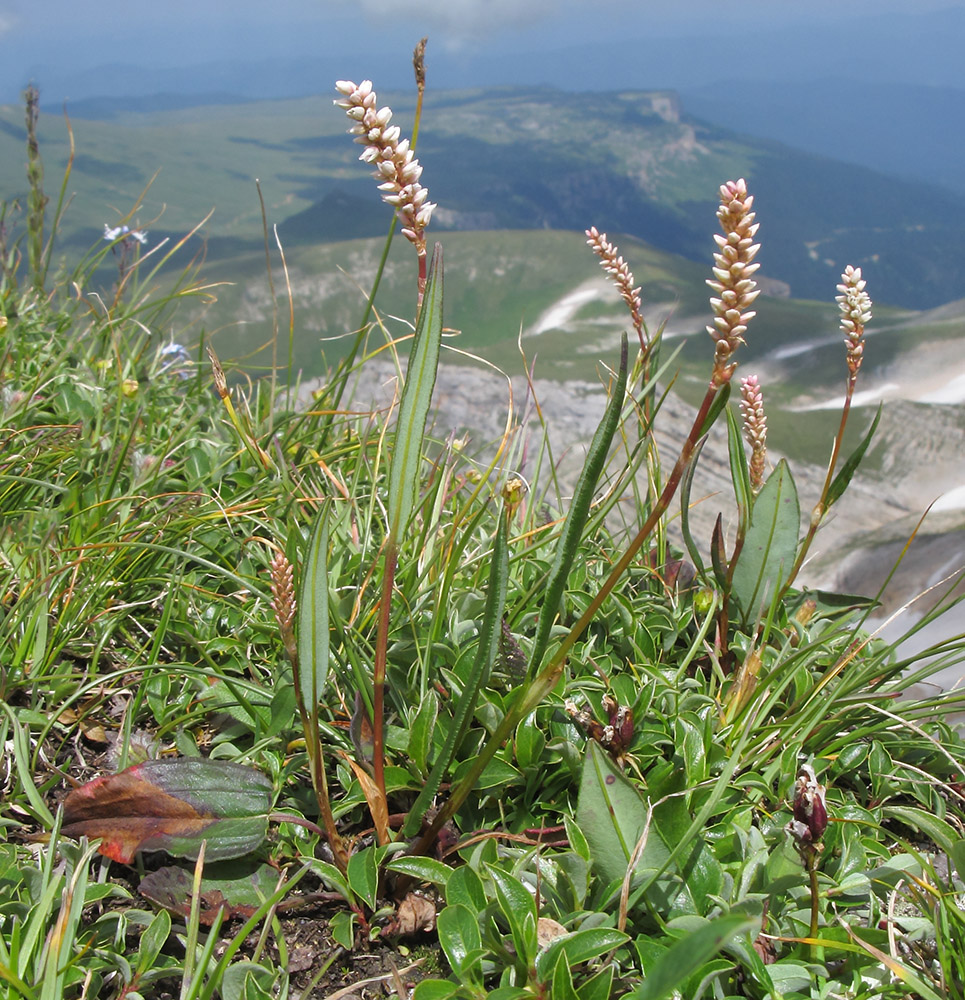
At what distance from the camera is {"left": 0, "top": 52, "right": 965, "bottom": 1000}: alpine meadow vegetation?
171cm

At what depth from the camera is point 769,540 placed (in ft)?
9.20

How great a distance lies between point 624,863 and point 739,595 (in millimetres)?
1318

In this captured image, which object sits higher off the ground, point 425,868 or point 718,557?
point 718,557

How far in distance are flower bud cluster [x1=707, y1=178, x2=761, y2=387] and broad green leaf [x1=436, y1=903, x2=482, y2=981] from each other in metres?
1.37

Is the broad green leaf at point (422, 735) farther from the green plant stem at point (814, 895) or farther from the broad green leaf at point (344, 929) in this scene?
the green plant stem at point (814, 895)

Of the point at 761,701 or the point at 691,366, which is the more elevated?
the point at 761,701

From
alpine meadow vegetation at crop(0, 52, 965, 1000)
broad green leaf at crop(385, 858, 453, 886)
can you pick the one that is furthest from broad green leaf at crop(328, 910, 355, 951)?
broad green leaf at crop(385, 858, 453, 886)

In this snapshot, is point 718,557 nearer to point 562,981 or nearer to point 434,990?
point 562,981

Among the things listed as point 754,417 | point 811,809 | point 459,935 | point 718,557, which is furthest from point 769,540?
point 459,935

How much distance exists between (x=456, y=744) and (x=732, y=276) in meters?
1.31

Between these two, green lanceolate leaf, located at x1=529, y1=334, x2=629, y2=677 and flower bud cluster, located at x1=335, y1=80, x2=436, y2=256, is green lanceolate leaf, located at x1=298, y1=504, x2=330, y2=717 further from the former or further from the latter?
flower bud cluster, located at x1=335, y1=80, x2=436, y2=256

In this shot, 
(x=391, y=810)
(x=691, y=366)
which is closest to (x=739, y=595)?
(x=391, y=810)

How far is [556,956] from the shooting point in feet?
5.67

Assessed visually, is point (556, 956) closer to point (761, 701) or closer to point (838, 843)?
point (838, 843)
